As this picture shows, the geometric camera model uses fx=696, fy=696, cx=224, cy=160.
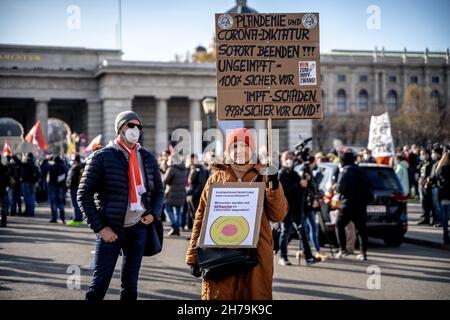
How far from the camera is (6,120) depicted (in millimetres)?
64625

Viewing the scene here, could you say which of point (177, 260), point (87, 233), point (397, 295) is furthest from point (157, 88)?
point (397, 295)

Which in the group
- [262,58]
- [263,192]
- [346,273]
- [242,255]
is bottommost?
[346,273]

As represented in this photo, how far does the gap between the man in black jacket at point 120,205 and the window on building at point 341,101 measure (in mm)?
91225

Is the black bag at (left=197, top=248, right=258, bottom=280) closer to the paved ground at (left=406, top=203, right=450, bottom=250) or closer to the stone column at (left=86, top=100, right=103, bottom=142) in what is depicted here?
the paved ground at (left=406, top=203, right=450, bottom=250)

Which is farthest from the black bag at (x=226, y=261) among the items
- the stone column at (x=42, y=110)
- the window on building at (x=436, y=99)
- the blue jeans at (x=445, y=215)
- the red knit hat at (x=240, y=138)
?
the stone column at (x=42, y=110)

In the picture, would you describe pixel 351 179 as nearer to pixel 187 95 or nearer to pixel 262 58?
pixel 262 58

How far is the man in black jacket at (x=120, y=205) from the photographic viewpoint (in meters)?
6.32

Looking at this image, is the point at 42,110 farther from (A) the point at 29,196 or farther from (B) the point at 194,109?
(A) the point at 29,196

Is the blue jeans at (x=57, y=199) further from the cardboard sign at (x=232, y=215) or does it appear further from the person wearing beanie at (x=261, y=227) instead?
the cardboard sign at (x=232, y=215)

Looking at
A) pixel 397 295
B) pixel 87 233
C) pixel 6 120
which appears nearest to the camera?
pixel 397 295

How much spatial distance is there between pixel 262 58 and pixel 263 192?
131cm

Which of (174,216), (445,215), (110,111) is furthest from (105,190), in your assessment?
(110,111)

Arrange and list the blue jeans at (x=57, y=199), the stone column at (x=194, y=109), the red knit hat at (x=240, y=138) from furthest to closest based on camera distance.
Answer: the stone column at (x=194, y=109) < the blue jeans at (x=57, y=199) < the red knit hat at (x=240, y=138)

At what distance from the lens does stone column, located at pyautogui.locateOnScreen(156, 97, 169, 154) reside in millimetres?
55906
